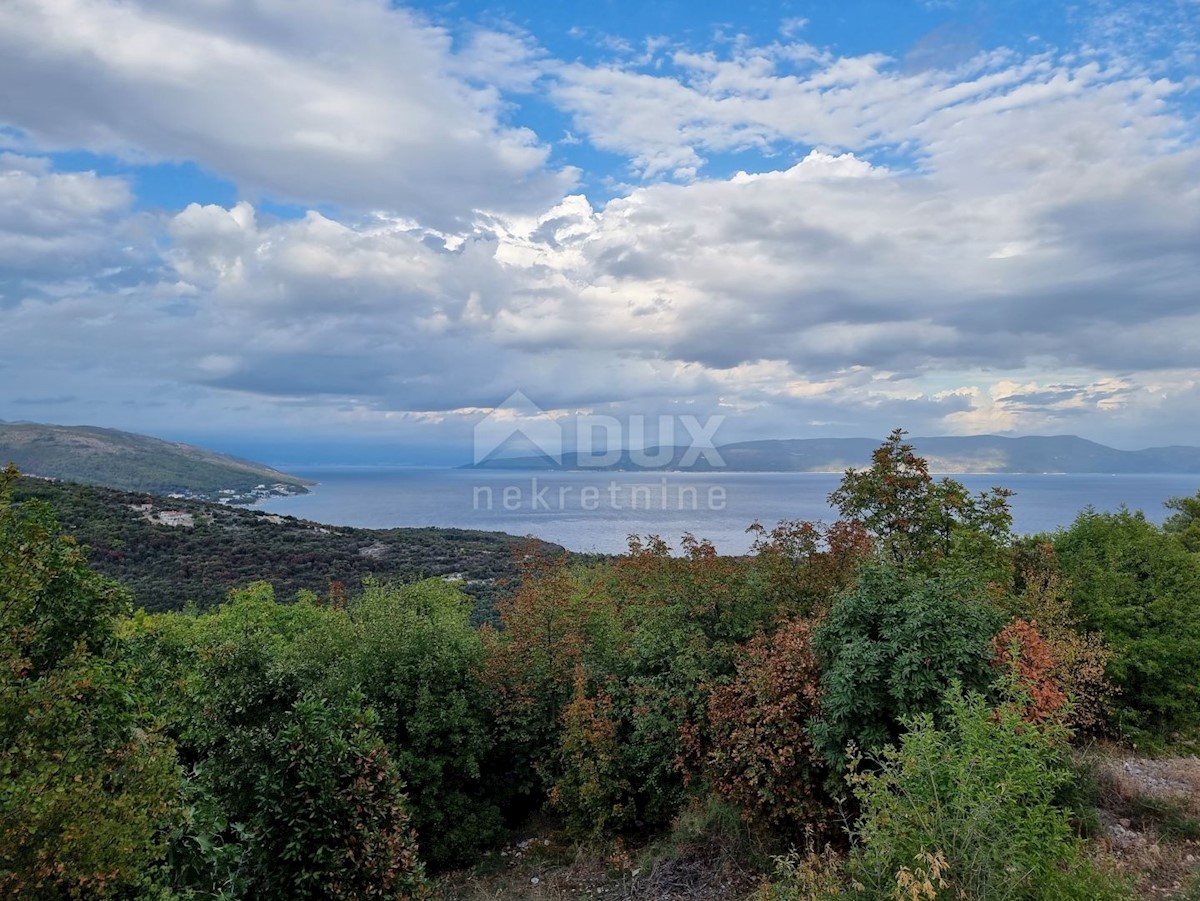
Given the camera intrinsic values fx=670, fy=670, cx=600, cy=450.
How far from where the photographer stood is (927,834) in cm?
564

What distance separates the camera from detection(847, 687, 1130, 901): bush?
5.38 metres

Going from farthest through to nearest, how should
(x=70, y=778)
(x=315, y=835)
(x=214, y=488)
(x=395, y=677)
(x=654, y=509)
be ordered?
1. (x=214, y=488)
2. (x=654, y=509)
3. (x=395, y=677)
4. (x=315, y=835)
5. (x=70, y=778)

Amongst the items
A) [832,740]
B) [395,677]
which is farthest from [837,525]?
[395,677]

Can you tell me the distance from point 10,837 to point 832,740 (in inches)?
349

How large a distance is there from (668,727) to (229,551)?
40.8m

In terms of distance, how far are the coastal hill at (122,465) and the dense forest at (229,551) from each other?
56.3 metres

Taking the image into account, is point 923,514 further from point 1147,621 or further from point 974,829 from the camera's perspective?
point 974,829

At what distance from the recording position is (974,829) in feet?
17.8

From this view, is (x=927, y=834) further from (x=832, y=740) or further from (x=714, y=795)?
(x=714, y=795)

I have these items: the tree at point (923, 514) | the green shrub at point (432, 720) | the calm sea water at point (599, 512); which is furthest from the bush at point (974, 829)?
the calm sea water at point (599, 512)

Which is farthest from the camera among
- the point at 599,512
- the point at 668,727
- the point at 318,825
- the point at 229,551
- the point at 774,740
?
the point at 599,512

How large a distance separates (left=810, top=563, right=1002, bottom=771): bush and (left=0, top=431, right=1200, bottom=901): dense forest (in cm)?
4

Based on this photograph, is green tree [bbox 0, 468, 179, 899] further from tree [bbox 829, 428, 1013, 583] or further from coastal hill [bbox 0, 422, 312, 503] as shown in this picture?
coastal hill [bbox 0, 422, 312, 503]

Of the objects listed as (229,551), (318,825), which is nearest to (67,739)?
(318,825)
